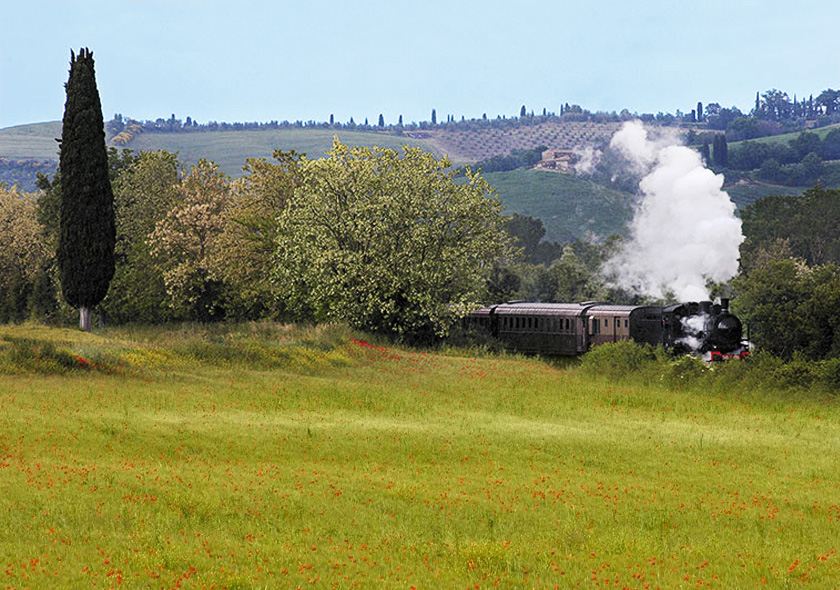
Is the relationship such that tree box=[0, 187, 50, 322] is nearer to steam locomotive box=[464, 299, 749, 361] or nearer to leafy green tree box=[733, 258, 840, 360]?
steam locomotive box=[464, 299, 749, 361]

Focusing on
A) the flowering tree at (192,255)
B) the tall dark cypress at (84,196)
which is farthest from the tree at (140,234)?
the tall dark cypress at (84,196)

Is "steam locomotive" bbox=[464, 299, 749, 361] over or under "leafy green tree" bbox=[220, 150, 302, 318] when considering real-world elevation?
under

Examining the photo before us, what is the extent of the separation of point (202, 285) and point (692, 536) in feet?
171

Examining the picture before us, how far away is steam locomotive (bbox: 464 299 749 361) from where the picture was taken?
46344 millimetres

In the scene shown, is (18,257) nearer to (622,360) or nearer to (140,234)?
(140,234)

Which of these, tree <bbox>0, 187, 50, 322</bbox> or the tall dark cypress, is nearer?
the tall dark cypress

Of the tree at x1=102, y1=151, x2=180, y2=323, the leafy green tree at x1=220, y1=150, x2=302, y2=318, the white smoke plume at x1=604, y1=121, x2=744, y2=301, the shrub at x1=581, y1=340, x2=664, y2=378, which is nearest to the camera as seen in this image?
the shrub at x1=581, y1=340, x2=664, y2=378

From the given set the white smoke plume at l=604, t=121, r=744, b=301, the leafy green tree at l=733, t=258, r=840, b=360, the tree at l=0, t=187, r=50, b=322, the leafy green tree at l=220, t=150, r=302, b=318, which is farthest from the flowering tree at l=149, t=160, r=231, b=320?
the leafy green tree at l=733, t=258, r=840, b=360

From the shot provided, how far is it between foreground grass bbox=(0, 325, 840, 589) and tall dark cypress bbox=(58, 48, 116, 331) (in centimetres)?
1889

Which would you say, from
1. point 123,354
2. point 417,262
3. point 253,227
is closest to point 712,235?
point 417,262

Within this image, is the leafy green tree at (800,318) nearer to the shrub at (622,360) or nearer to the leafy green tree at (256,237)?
the shrub at (622,360)

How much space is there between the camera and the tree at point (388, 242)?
5309 centimetres

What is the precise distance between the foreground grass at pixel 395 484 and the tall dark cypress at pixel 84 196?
62.0 feet

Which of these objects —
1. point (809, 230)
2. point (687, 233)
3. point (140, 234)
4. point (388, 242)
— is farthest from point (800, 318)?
point (809, 230)
